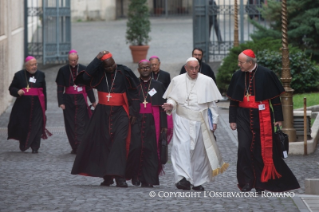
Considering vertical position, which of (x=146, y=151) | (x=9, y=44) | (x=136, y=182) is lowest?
(x=136, y=182)

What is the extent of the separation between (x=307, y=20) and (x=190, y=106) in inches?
508

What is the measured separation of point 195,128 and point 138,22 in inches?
631

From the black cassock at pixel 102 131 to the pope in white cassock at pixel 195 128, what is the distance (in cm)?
62

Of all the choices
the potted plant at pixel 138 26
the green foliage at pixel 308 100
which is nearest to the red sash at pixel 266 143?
the green foliage at pixel 308 100

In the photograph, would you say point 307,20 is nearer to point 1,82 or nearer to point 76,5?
point 1,82

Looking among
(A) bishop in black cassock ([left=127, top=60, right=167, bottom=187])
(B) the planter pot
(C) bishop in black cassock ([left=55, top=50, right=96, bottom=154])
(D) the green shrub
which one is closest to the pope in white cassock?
(A) bishop in black cassock ([left=127, top=60, right=167, bottom=187])

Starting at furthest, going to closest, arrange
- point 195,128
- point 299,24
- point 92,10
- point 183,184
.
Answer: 1. point 92,10
2. point 299,24
3. point 195,128
4. point 183,184

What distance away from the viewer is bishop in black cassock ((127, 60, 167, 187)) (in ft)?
31.7

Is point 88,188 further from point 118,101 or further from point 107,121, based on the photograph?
point 118,101

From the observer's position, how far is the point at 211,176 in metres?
9.35

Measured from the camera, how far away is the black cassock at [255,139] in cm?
896

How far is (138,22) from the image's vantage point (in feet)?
82.0

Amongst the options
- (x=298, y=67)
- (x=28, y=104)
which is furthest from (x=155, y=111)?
(x=298, y=67)

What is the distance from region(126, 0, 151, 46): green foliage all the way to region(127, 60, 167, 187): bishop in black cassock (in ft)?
48.3
